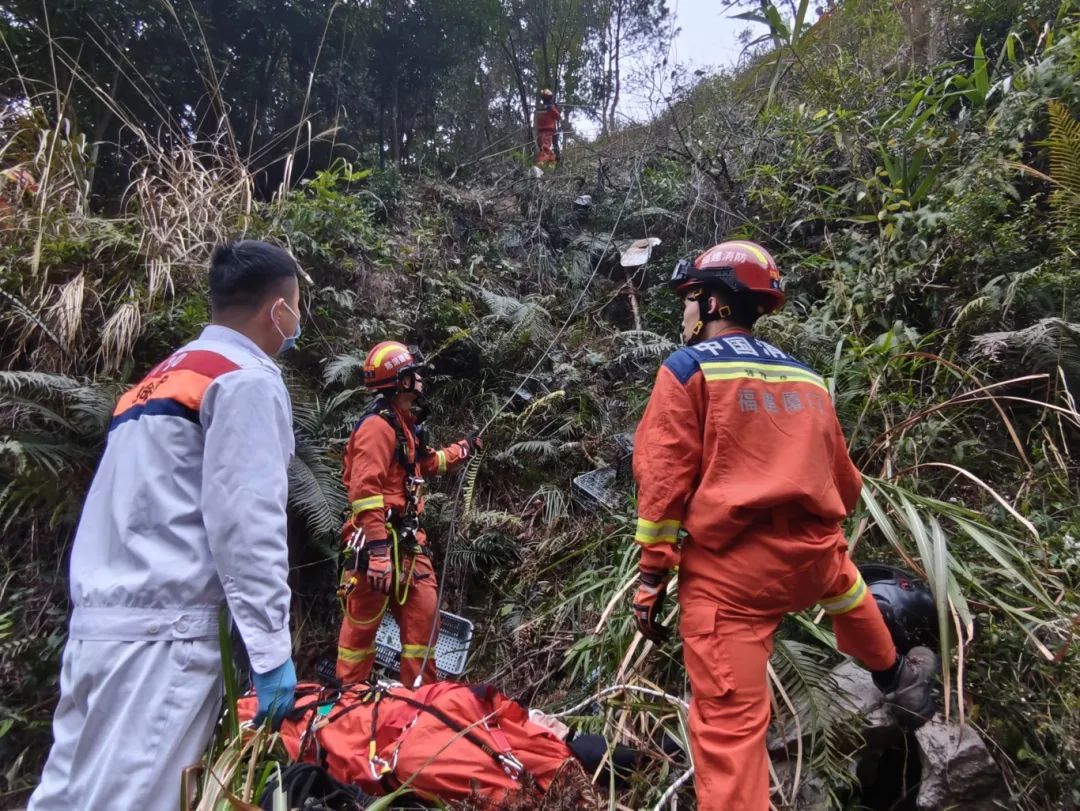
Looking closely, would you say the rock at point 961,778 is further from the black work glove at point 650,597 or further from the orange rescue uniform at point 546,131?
the orange rescue uniform at point 546,131

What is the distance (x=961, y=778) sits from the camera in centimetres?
218

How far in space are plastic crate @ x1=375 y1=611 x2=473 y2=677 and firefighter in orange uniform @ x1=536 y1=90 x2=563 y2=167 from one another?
7987 mm

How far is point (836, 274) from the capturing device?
477 centimetres

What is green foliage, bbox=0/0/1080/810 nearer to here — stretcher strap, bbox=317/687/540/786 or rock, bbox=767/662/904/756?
rock, bbox=767/662/904/756

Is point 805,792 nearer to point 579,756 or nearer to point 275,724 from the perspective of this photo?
point 579,756

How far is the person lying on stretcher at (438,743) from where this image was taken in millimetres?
2195

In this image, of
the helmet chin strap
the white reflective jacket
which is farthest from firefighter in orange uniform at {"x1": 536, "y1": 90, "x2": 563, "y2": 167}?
the white reflective jacket

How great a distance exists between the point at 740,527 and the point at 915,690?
Answer: 0.96 m

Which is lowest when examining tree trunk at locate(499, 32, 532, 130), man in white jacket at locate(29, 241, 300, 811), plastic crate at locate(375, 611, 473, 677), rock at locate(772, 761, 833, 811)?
plastic crate at locate(375, 611, 473, 677)

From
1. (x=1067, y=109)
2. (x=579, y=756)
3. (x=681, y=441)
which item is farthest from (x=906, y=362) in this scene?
(x=579, y=756)

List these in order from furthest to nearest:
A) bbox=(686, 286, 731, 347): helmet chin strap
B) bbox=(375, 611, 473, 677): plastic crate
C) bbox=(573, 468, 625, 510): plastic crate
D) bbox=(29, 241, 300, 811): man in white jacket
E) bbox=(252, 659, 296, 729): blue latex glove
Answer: bbox=(573, 468, 625, 510): plastic crate, bbox=(375, 611, 473, 677): plastic crate, bbox=(686, 286, 731, 347): helmet chin strap, bbox=(252, 659, 296, 729): blue latex glove, bbox=(29, 241, 300, 811): man in white jacket

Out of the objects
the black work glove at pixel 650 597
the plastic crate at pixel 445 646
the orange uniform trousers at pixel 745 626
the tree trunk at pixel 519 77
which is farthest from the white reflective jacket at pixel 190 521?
the tree trunk at pixel 519 77

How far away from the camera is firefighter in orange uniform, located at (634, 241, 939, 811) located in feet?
6.55

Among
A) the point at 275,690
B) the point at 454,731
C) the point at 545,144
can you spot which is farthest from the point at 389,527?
the point at 545,144
